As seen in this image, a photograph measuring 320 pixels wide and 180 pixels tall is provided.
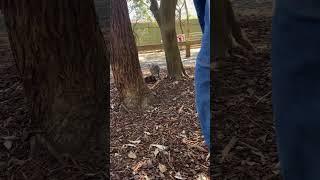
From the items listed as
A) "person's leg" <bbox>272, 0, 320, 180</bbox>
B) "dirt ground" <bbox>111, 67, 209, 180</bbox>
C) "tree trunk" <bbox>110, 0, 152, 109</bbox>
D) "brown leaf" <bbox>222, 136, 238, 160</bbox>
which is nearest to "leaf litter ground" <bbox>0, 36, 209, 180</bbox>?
"dirt ground" <bbox>111, 67, 209, 180</bbox>

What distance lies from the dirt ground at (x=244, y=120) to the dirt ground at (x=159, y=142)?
355mm

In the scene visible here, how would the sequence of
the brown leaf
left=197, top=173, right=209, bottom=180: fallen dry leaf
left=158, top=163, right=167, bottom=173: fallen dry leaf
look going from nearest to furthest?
the brown leaf
left=197, top=173, right=209, bottom=180: fallen dry leaf
left=158, top=163, right=167, bottom=173: fallen dry leaf

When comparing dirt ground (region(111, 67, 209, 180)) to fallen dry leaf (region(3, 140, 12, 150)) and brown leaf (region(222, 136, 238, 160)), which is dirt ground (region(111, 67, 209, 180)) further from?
fallen dry leaf (region(3, 140, 12, 150))

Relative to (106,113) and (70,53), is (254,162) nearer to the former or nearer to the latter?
(106,113)

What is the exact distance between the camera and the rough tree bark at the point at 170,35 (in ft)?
14.8

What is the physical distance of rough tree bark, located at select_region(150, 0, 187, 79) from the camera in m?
4.50

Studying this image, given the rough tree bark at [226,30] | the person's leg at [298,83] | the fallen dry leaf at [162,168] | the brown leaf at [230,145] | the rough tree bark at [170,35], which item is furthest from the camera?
the rough tree bark at [170,35]

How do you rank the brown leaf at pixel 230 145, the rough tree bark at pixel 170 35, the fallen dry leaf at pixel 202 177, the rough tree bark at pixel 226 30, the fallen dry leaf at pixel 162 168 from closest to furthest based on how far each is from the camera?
the rough tree bark at pixel 226 30, the brown leaf at pixel 230 145, the fallen dry leaf at pixel 202 177, the fallen dry leaf at pixel 162 168, the rough tree bark at pixel 170 35

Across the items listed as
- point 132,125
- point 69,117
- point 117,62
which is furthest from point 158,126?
point 69,117

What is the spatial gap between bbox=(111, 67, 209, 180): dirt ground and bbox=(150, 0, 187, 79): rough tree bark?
2.86 feet

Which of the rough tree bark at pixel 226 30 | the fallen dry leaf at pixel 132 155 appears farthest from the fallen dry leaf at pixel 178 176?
the rough tree bark at pixel 226 30

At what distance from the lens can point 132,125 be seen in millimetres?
3219

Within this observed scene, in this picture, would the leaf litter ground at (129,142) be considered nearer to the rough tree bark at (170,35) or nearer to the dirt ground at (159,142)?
the dirt ground at (159,142)

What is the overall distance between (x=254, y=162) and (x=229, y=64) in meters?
0.49
